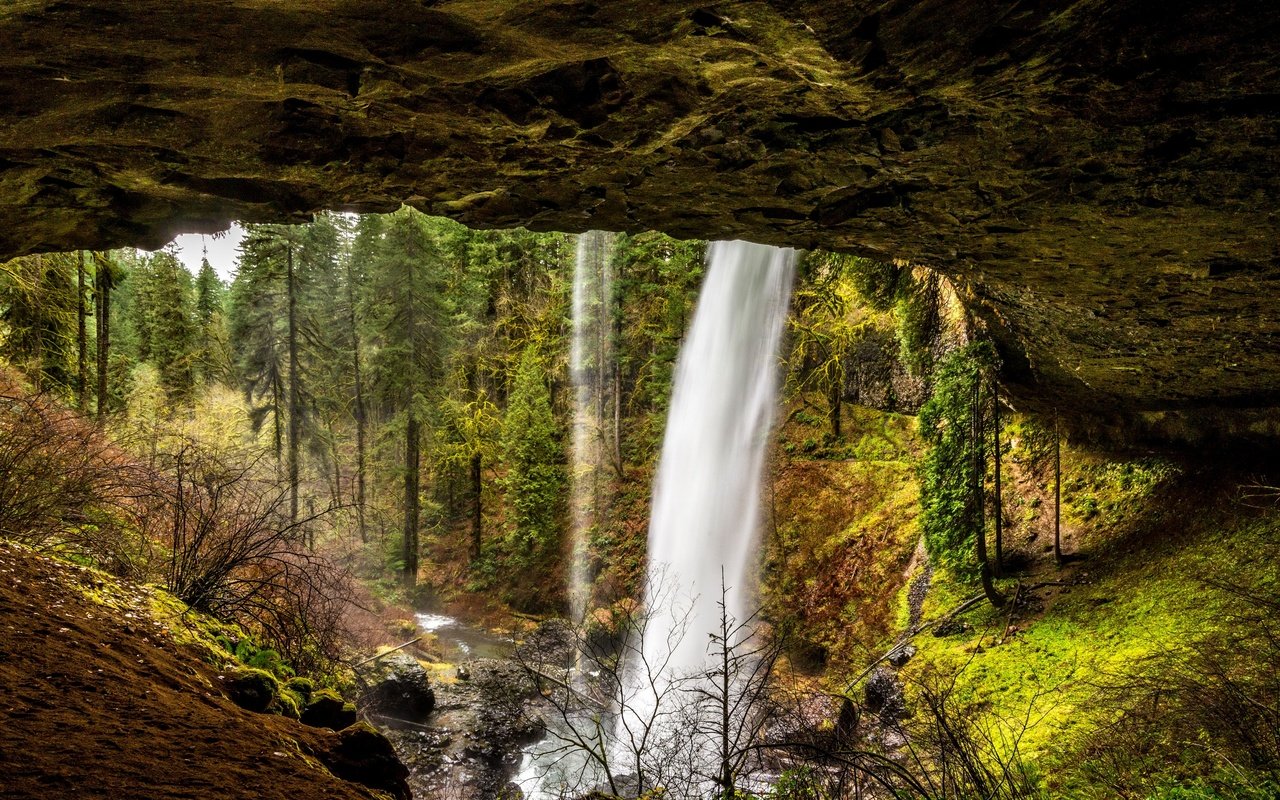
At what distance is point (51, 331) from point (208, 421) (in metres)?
7.93

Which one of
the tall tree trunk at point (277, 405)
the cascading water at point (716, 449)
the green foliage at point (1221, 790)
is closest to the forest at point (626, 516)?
the green foliage at point (1221, 790)

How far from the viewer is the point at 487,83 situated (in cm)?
352

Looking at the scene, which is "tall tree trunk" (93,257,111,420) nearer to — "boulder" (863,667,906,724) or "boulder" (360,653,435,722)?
"boulder" (360,653,435,722)

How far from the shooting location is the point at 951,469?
11.0m

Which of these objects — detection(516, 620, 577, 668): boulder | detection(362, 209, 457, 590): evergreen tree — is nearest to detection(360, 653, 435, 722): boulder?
detection(516, 620, 577, 668): boulder

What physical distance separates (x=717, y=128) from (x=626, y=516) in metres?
17.6

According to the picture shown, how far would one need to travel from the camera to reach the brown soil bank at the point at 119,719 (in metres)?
2.25

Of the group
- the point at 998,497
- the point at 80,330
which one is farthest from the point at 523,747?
the point at 80,330

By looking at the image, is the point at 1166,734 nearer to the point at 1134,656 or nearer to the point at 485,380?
the point at 1134,656

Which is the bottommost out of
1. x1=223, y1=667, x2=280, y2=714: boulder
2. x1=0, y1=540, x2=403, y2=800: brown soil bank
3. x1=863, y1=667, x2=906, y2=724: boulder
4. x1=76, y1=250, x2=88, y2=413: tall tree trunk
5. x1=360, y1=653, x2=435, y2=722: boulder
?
x1=360, y1=653, x2=435, y2=722: boulder

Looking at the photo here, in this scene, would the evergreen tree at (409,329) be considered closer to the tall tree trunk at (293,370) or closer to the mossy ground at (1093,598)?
the tall tree trunk at (293,370)

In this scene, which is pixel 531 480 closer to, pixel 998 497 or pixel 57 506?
pixel 998 497

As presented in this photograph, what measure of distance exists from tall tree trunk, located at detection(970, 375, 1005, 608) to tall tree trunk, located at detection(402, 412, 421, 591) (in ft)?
59.0

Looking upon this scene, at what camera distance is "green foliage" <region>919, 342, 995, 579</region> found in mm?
10578
